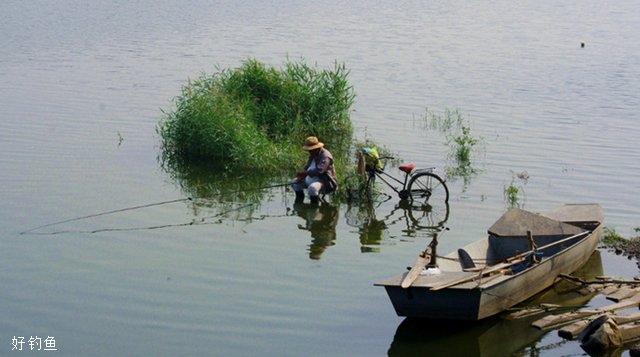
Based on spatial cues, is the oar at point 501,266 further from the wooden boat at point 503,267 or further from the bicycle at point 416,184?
the bicycle at point 416,184

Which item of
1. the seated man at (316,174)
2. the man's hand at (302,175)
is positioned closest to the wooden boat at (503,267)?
the seated man at (316,174)

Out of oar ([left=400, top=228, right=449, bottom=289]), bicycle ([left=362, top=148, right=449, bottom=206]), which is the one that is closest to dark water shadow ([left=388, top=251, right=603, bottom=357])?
oar ([left=400, top=228, right=449, bottom=289])

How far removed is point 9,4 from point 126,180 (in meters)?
36.2

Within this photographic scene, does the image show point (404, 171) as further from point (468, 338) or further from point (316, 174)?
point (468, 338)

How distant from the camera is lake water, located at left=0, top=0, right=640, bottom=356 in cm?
1313

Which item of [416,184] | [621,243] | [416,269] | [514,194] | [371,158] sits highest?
[371,158]

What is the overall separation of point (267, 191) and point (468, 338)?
8.37 meters

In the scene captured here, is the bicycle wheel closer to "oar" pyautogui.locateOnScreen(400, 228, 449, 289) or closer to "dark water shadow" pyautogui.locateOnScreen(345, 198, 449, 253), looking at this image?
"dark water shadow" pyautogui.locateOnScreen(345, 198, 449, 253)

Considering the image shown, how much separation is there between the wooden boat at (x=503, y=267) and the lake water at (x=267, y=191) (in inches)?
19.5

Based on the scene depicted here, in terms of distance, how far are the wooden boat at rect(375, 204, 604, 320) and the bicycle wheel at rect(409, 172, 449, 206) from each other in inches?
128

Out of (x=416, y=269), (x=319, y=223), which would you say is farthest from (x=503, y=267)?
(x=319, y=223)

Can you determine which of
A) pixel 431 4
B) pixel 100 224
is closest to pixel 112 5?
pixel 431 4

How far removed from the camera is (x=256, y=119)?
2355 cm

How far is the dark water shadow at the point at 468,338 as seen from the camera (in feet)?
40.7
